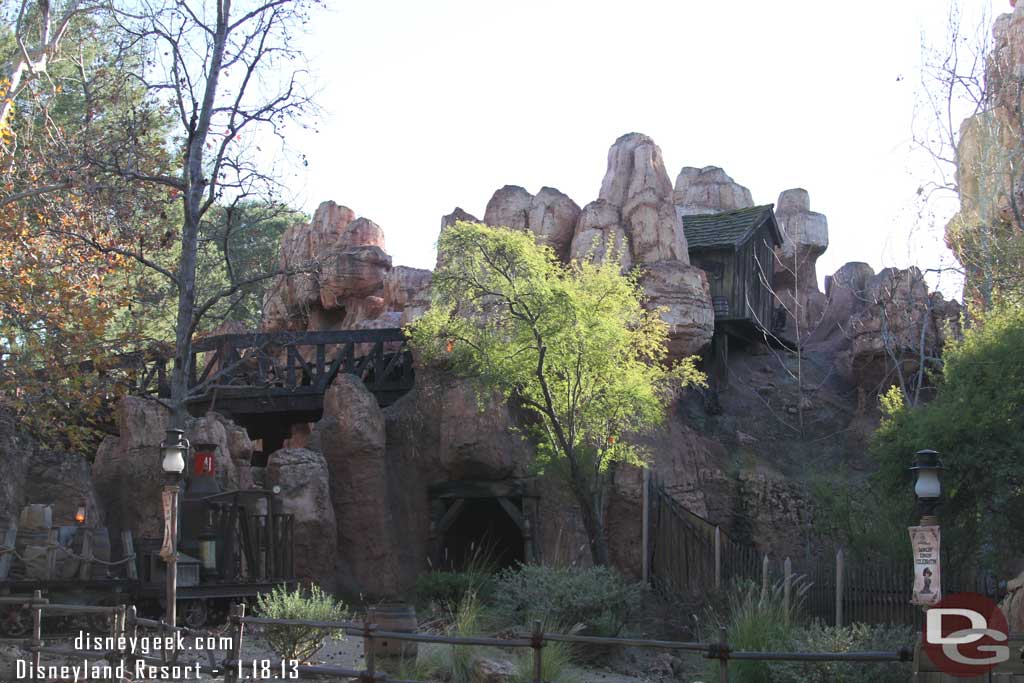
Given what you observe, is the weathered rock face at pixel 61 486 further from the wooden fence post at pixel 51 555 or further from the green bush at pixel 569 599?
the green bush at pixel 569 599

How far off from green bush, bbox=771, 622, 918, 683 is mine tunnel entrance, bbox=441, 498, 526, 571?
1145cm

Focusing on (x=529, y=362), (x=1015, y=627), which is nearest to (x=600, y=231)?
(x=529, y=362)

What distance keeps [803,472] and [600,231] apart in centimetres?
787

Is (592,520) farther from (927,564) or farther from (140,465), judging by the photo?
(927,564)

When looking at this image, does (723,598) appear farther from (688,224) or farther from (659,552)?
(688,224)

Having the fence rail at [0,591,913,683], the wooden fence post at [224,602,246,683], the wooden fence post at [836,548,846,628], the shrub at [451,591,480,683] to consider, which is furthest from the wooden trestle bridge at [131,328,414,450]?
the wooden fence post at [224,602,246,683]

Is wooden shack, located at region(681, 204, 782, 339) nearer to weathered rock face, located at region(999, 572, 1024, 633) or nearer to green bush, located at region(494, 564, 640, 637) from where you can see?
green bush, located at region(494, 564, 640, 637)

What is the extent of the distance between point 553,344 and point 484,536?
6445mm

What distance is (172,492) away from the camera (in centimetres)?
1288

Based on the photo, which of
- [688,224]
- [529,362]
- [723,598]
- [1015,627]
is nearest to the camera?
[1015,627]

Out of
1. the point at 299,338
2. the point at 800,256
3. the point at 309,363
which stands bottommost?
the point at 309,363

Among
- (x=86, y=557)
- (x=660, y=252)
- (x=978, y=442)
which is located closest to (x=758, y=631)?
(x=978, y=442)

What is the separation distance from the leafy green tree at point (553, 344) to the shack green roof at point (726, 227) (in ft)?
35.9

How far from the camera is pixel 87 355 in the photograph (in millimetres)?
20438
